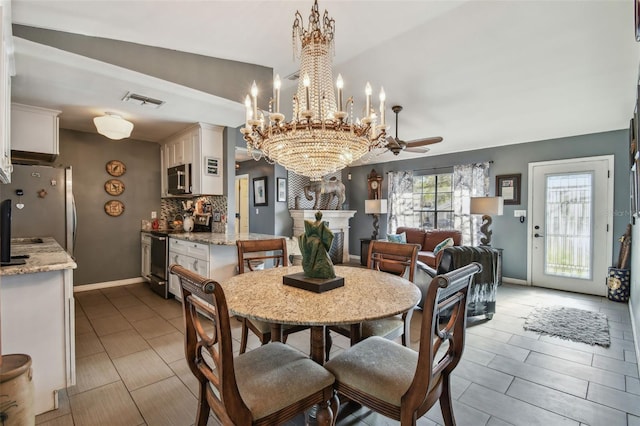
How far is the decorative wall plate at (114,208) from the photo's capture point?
452 cm

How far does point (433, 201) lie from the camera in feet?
20.1

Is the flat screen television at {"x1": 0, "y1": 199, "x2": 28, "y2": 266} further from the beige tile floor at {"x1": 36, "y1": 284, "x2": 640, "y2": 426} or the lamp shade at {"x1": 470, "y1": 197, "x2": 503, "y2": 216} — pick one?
the lamp shade at {"x1": 470, "y1": 197, "x2": 503, "y2": 216}

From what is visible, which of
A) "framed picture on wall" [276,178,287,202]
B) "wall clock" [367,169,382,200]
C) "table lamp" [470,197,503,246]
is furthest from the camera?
"wall clock" [367,169,382,200]

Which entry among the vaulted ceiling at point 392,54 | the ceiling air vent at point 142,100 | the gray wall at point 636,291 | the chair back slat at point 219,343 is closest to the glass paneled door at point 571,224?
the vaulted ceiling at point 392,54

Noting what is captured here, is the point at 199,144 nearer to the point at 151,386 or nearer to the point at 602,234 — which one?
the point at 151,386

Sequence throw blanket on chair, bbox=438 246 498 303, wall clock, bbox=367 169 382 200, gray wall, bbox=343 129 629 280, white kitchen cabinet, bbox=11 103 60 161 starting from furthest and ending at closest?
wall clock, bbox=367 169 382 200 < gray wall, bbox=343 129 629 280 < white kitchen cabinet, bbox=11 103 60 161 < throw blanket on chair, bbox=438 246 498 303

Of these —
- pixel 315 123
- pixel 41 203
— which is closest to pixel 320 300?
pixel 315 123

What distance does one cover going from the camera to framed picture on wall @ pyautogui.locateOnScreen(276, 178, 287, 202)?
579 cm

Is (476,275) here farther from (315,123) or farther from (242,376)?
(242,376)

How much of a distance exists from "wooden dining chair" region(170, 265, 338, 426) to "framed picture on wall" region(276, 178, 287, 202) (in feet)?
14.7

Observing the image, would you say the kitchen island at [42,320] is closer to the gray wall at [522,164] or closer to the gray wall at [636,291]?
the gray wall at [636,291]

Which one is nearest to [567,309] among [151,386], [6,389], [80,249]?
[151,386]

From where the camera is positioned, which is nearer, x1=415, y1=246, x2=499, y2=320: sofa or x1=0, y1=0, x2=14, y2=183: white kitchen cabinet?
x1=0, y1=0, x2=14, y2=183: white kitchen cabinet

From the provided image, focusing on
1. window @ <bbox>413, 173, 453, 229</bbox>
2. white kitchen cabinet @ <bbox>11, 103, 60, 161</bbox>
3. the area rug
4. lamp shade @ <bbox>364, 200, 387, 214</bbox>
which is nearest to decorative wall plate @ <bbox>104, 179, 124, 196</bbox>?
white kitchen cabinet @ <bbox>11, 103, 60, 161</bbox>
